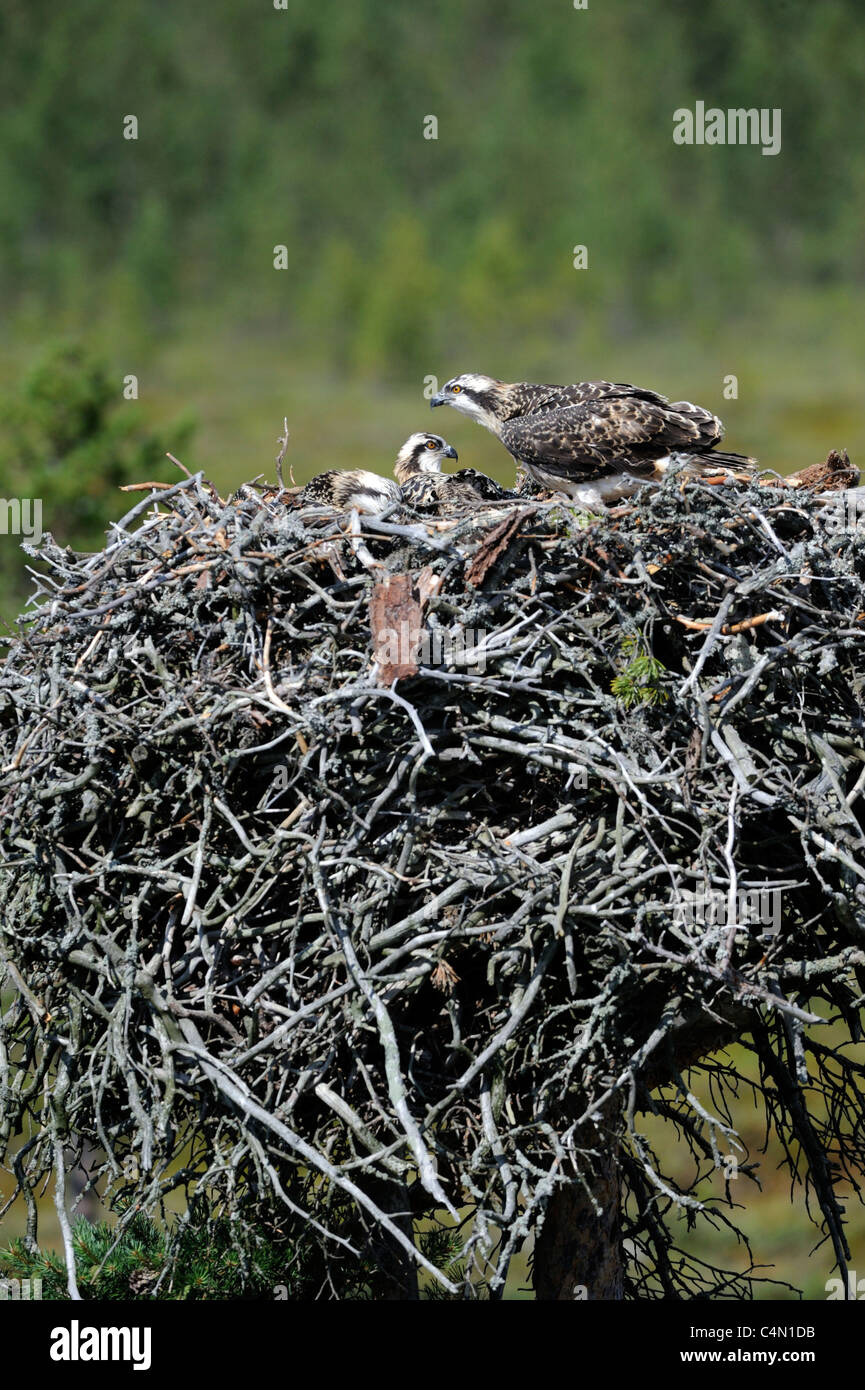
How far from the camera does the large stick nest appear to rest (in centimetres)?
387


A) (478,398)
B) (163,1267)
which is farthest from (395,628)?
(478,398)

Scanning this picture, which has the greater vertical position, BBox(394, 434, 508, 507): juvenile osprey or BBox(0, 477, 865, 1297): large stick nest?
BBox(394, 434, 508, 507): juvenile osprey

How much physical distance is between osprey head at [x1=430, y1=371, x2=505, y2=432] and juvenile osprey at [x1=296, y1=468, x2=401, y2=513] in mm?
978

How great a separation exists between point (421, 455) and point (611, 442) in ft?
2.99

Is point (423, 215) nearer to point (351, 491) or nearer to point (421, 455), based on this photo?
point (421, 455)

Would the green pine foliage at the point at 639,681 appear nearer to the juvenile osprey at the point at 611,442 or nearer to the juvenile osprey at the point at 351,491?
the juvenile osprey at the point at 611,442

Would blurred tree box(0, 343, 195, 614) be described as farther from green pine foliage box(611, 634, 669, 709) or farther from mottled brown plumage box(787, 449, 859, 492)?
green pine foliage box(611, 634, 669, 709)

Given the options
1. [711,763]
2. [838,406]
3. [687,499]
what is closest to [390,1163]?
[711,763]

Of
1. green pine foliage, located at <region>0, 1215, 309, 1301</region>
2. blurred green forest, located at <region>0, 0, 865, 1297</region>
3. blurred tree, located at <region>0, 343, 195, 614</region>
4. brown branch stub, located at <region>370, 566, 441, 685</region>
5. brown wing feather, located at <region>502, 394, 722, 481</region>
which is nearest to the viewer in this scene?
brown branch stub, located at <region>370, 566, 441, 685</region>

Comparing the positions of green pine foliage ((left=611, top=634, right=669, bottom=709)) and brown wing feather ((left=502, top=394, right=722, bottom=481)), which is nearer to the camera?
green pine foliage ((left=611, top=634, right=669, bottom=709))

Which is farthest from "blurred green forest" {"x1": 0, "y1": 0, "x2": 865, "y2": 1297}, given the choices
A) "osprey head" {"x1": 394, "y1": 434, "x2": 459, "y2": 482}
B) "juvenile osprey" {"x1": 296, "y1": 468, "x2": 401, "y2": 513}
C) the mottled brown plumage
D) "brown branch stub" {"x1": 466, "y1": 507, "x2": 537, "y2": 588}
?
"brown branch stub" {"x1": 466, "y1": 507, "x2": 537, "y2": 588}

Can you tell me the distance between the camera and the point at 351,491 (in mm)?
5121

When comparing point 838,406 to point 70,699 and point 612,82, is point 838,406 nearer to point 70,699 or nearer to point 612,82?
point 612,82

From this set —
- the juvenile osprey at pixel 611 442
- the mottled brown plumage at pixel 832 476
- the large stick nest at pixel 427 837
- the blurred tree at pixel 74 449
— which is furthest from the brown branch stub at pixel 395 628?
the blurred tree at pixel 74 449
